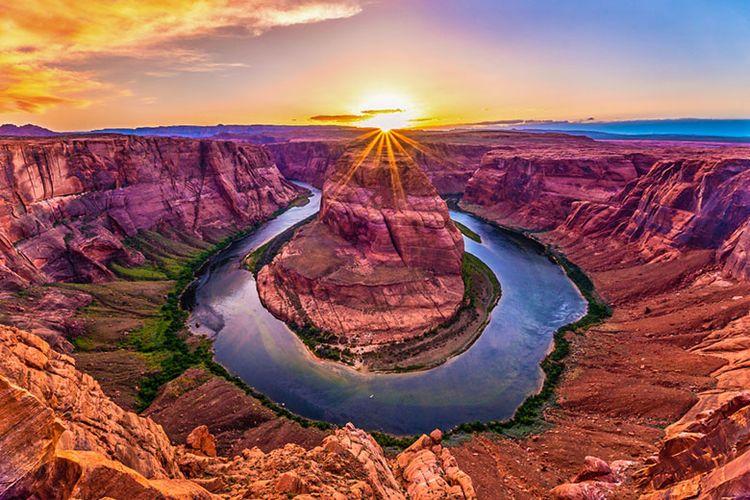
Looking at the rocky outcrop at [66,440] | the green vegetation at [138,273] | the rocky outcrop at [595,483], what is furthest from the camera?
the green vegetation at [138,273]

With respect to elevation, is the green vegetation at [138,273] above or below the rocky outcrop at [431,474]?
above

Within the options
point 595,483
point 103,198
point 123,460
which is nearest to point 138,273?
point 103,198

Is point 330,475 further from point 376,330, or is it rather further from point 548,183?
point 548,183

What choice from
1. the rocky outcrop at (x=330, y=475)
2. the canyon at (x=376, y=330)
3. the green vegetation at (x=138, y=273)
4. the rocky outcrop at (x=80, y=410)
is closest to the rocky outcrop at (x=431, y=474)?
the rocky outcrop at (x=330, y=475)

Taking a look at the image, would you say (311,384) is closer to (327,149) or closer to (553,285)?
(553,285)

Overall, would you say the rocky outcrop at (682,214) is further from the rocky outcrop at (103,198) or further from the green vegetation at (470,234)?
the rocky outcrop at (103,198)

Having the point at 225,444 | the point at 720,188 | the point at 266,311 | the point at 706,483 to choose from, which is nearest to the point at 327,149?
the point at 266,311

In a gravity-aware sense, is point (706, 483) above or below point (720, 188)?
below
